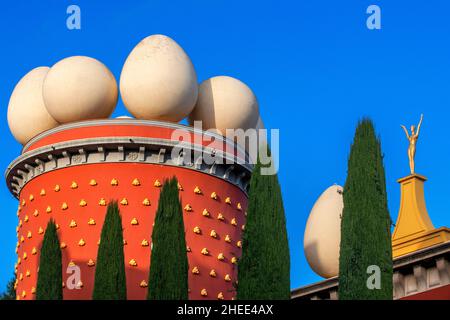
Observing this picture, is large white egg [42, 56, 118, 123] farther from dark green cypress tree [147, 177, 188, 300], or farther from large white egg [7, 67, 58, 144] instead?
dark green cypress tree [147, 177, 188, 300]

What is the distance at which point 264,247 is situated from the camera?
26.2 metres

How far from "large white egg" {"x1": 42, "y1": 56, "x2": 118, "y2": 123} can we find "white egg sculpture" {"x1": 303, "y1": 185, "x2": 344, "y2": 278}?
8.00 m

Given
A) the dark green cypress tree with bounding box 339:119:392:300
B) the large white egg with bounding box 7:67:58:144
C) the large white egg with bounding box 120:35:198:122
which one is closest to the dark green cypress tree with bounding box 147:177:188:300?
the dark green cypress tree with bounding box 339:119:392:300

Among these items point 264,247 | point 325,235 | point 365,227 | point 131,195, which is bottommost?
point 264,247

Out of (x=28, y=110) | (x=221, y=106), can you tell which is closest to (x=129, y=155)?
(x=221, y=106)

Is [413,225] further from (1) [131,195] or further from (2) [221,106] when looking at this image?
(1) [131,195]

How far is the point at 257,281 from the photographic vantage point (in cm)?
2577

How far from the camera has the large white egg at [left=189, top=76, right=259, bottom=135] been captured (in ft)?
118

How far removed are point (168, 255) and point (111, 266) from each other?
1840mm

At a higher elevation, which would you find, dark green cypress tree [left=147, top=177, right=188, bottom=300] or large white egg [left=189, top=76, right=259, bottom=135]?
large white egg [left=189, top=76, right=259, bottom=135]

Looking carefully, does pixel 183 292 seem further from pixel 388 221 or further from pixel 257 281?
pixel 388 221

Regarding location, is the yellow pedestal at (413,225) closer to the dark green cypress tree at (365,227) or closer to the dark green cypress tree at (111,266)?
the dark green cypress tree at (365,227)
